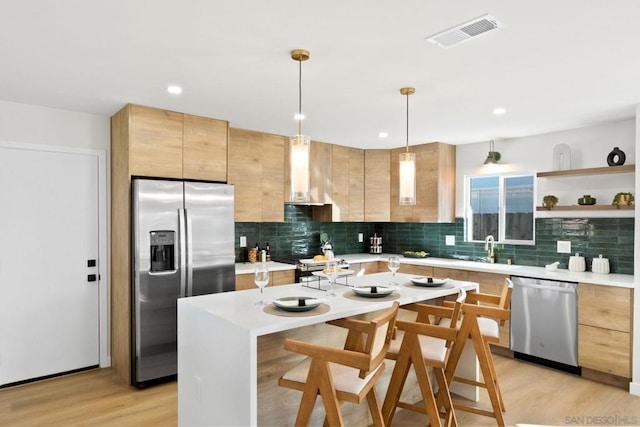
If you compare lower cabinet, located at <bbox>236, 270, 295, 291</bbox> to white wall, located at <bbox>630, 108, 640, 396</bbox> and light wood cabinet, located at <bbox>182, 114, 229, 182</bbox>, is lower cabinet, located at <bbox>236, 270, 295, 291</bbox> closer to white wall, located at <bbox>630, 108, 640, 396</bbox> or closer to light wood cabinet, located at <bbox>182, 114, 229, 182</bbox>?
light wood cabinet, located at <bbox>182, 114, 229, 182</bbox>

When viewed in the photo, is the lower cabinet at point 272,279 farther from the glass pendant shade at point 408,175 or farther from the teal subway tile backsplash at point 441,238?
the glass pendant shade at point 408,175

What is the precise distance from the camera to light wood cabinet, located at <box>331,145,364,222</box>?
5.45 metres

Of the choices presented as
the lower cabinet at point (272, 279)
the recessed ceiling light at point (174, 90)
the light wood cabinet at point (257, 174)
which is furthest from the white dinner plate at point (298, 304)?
the light wood cabinet at point (257, 174)

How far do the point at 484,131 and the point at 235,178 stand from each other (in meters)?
2.73

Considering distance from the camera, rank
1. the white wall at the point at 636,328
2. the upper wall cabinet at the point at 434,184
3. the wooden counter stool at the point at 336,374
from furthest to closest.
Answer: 1. the upper wall cabinet at the point at 434,184
2. the white wall at the point at 636,328
3. the wooden counter stool at the point at 336,374

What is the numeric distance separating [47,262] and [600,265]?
510cm

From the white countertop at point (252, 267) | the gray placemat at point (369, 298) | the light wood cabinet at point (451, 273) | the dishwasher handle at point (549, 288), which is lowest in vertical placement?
the dishwasher handle at point (549, 288)

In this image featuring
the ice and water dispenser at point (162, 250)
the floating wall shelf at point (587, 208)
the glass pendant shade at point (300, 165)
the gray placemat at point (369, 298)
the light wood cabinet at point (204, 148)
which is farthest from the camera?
the floating wall shelf at point (587, 208)

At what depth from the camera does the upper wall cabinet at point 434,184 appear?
525 cm

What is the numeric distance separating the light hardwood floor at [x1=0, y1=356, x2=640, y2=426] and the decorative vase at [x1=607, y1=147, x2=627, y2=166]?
2.02 meters

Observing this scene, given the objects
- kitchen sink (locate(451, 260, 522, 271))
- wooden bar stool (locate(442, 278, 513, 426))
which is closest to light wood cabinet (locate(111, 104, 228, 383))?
wooden bar stool (locate(442, 278, 513, 426))

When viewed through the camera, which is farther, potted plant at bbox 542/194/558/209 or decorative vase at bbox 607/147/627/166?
potted plant at bbox 542/194/558/209

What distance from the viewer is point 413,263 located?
5199 millimetres

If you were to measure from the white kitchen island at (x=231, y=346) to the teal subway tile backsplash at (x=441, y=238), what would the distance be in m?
2.46
